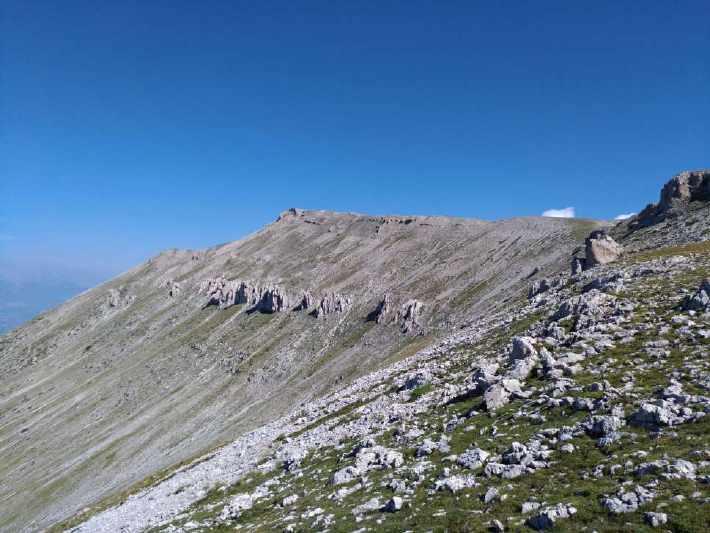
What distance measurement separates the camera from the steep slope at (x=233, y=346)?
88500mm

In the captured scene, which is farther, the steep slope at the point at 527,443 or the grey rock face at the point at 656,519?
the steep slope at the point at 527,443

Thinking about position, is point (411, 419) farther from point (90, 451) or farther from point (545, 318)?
point (90, 451)

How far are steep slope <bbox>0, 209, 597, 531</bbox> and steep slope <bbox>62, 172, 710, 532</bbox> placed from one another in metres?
33.7

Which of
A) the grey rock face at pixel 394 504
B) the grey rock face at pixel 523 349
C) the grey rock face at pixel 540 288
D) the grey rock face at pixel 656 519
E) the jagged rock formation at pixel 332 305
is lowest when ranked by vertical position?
the grey rock face at pixel 394 504

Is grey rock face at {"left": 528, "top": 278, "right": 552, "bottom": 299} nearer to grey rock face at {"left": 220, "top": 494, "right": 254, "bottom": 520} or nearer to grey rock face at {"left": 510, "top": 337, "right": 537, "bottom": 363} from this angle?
grey rock face at {"left": 510, "top": 337, "right": 537, "bottom": 363}

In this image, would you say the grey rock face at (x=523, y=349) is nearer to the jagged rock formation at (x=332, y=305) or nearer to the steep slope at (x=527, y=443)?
the steep slope at (x=527, y=443)

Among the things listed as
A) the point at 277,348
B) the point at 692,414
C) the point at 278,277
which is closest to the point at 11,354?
the point at 278,277

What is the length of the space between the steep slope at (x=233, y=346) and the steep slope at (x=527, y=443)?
33710 millimetres

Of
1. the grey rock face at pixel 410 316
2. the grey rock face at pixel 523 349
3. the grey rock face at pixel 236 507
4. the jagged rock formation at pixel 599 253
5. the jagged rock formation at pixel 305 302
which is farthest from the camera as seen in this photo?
the jagged rock formation at pixel 305 302

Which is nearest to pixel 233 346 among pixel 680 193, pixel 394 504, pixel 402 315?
pixel 402 315

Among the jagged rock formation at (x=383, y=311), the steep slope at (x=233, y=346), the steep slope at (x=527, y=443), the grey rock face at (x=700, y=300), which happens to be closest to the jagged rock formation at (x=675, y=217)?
the steep slope at (x=233, y=346)

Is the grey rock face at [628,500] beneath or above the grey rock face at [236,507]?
above

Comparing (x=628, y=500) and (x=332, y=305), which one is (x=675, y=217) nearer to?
(x=628, y=500)

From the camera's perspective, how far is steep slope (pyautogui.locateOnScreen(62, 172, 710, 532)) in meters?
→ 14.4
